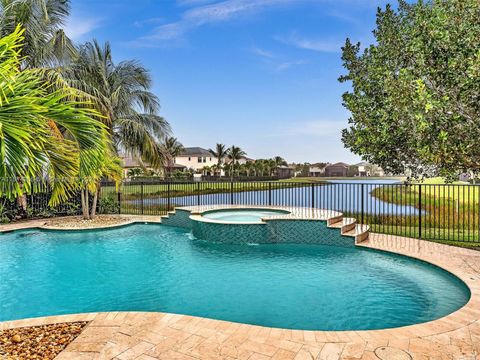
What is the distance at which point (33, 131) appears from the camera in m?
2.92

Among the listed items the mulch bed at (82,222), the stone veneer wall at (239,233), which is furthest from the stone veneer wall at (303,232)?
the mulch bed at (82,222)

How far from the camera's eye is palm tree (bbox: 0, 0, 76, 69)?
36.7 ft

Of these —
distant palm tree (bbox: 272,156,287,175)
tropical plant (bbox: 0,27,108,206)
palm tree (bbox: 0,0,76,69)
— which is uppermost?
palm tree (bbox: 0,0,76,69)

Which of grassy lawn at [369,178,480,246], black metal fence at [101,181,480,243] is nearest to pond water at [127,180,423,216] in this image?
black metal fence at [101,181,480,243]

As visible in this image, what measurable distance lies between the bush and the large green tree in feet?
40.0

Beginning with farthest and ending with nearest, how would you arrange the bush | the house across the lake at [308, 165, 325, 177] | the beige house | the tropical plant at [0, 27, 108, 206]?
the house across the lake at [308, 165, 325, 177] < the beige house < the bush < the tropical plant at [0, 27, 108, 206]

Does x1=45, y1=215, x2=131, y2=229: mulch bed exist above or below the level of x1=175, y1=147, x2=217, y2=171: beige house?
below

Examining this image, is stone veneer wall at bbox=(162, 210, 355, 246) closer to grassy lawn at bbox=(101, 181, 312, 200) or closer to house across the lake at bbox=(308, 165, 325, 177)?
grassy lawn at bbox=(101, 181, 312, 200)

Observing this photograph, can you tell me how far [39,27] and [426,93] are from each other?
13.7m

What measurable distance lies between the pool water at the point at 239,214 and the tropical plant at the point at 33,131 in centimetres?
737

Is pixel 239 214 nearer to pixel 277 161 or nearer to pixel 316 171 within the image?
pixel 277 161

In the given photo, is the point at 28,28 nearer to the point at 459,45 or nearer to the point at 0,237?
the point at 0,237

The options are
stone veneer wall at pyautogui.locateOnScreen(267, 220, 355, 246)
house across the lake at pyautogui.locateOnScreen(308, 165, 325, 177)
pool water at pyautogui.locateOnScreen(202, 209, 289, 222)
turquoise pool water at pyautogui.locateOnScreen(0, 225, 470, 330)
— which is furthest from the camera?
house across the lake at pyautogui.locateOnScreen(308, 165, 325, 177)

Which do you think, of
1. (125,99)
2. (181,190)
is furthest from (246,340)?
(181,190)
